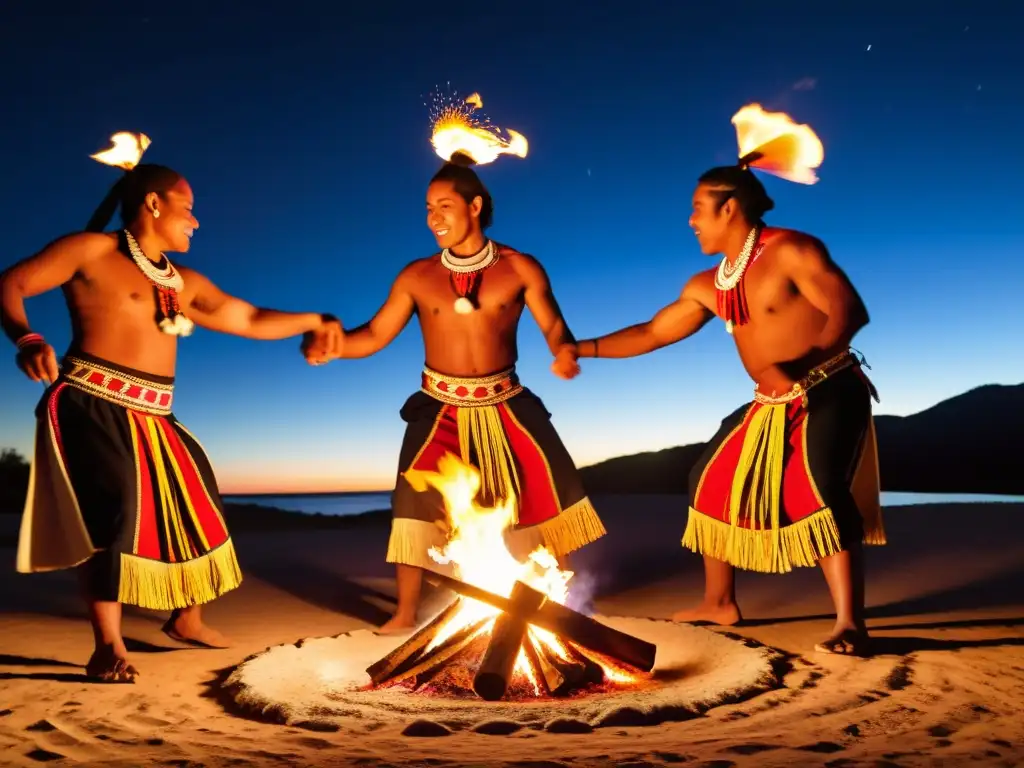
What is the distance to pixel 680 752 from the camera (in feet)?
8.23

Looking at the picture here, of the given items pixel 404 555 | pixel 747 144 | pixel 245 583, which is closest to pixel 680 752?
pixel 404 555

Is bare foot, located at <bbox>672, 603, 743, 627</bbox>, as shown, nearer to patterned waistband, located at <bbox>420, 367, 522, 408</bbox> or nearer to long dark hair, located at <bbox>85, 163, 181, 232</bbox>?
patterned waistband, located at <bbox>420, 367, 522, 408</bbox>

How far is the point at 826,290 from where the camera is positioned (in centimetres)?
402

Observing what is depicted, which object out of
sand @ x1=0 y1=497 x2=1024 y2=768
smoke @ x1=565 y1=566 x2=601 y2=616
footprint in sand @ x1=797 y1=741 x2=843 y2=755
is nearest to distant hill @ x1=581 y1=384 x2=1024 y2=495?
smoke @ x1=565 y1=566 x2=601 y2=616

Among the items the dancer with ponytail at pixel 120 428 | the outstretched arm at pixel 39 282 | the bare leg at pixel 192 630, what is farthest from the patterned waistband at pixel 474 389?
the outstretched arm at pixel 39 282

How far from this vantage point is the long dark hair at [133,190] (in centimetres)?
396

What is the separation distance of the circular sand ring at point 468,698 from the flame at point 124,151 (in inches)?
82.5

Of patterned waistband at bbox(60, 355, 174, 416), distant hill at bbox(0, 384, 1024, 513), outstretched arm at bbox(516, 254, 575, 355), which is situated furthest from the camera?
distant hill at bbox(0, 384, 1024, 513)

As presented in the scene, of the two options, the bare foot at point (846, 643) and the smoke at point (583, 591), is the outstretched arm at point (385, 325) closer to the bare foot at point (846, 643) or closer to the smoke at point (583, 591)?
the smoke at point (583, 591)

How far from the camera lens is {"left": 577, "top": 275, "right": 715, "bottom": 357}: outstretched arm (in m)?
4.66

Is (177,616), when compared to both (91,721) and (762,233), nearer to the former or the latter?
(91,721)

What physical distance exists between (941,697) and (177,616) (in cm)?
309

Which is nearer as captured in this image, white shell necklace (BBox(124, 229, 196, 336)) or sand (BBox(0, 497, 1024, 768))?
sand (BBox(0, 497, 1024, 768))

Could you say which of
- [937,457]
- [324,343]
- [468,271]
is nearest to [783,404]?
[468,271]
